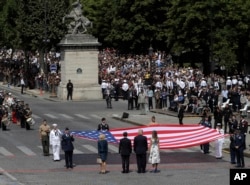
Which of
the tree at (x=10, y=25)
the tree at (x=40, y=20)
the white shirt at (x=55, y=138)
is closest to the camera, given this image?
the white shirt at (x=55, y=138)

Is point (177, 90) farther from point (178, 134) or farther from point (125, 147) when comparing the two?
point (125, 147)

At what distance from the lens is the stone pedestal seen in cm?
7069

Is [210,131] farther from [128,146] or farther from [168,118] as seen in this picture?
[168,118]

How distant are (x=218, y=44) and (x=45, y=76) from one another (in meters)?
14.8

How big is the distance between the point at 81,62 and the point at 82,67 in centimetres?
37

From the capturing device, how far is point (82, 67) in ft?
233

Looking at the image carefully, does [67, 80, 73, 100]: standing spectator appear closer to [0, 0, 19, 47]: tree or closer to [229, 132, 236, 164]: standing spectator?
[0, 0, 19, 47]: tree

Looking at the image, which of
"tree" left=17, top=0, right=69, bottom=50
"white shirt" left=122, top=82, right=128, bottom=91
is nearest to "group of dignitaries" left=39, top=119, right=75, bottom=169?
"white shirt" left=122, top=82, right=128, bottom=91

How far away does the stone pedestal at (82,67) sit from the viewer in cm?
7069

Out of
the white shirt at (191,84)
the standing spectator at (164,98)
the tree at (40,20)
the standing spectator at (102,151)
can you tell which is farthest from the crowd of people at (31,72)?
the standing spectator at (102,151)

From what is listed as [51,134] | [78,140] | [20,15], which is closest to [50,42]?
[20,15]

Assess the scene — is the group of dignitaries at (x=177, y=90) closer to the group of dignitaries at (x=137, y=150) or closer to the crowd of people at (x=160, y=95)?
the crowd of people at (x=160, y=95)

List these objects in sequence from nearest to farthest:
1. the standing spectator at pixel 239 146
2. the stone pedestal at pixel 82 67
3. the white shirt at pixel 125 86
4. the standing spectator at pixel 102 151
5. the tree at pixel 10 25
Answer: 1. the standing spectator at pixel 102 151
2. the standing spectator at pixel 239 146
3. the white shirt at pixel 125 86
4. the stone pedestal at pixel 82 67
5. the tree at pixel 10 25

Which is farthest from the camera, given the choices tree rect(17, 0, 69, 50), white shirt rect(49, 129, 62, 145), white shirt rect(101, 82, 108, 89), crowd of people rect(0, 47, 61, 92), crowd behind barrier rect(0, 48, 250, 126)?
tree rect(17, 0, 69, 50)
